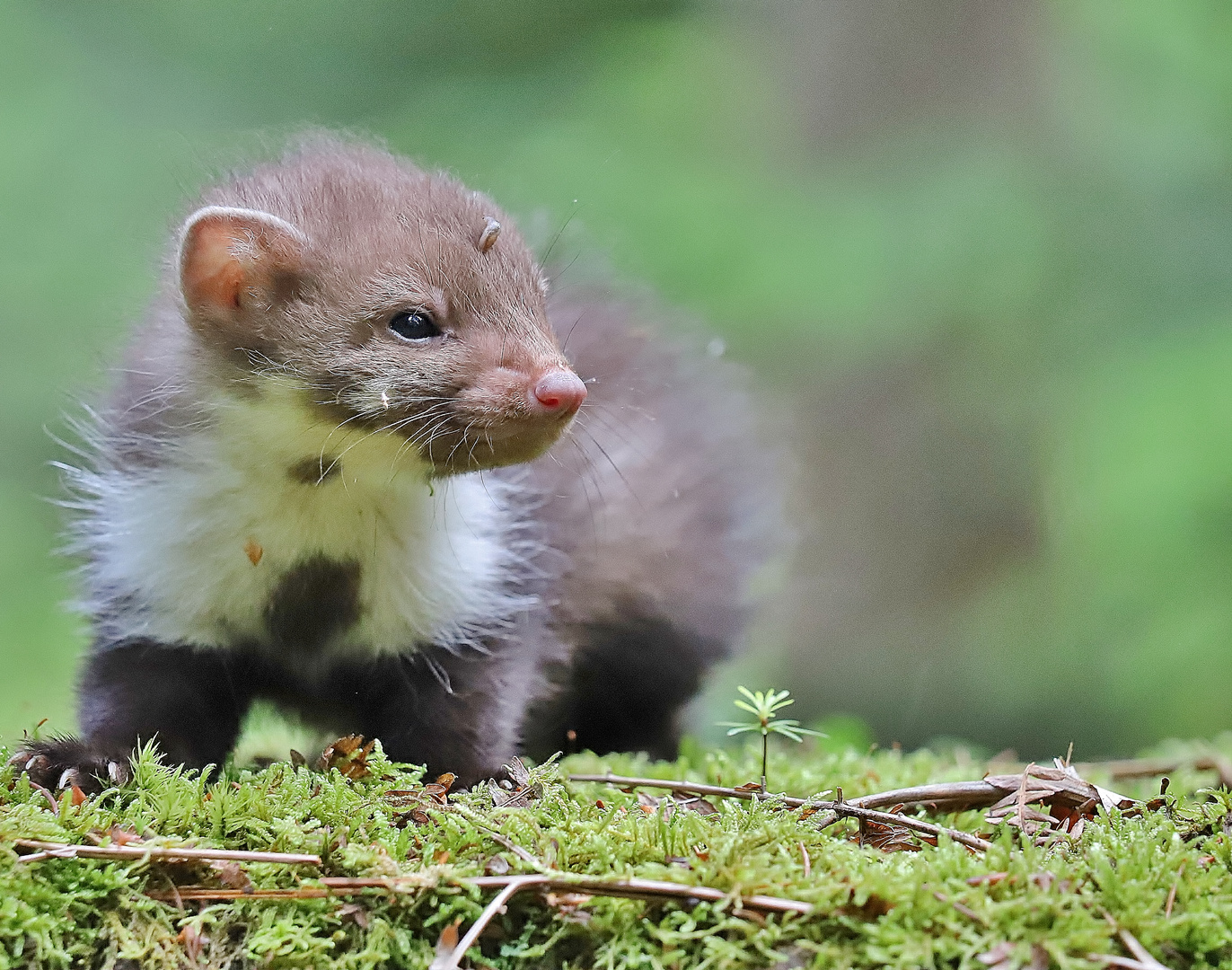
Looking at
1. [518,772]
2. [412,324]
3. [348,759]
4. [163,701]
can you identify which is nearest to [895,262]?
[412,324]

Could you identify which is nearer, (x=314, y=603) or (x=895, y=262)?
(x=314, y=603)

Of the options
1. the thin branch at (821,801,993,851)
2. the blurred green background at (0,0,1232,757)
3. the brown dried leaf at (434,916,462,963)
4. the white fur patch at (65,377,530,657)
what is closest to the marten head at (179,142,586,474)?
the white fur patch at (65,377,530,657)

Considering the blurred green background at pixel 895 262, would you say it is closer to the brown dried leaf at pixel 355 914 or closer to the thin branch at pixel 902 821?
the thin branch at pixel 902 821

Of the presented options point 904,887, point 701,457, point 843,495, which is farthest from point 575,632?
point 843,495

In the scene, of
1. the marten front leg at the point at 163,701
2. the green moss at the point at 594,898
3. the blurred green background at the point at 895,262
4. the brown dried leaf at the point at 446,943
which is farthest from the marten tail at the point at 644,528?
the blurred green background at the point at 895,262

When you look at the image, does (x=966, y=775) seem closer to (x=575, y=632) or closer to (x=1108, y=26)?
(x=575, y=632)

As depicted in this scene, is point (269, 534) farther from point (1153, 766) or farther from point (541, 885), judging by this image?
point (1153, 766)

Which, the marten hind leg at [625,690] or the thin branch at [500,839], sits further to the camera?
the marten hind leg at [625,690]

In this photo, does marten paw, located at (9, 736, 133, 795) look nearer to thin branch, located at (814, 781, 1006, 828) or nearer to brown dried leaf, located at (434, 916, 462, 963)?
brown dried leaf, located at (434, 916, 462, 963)
